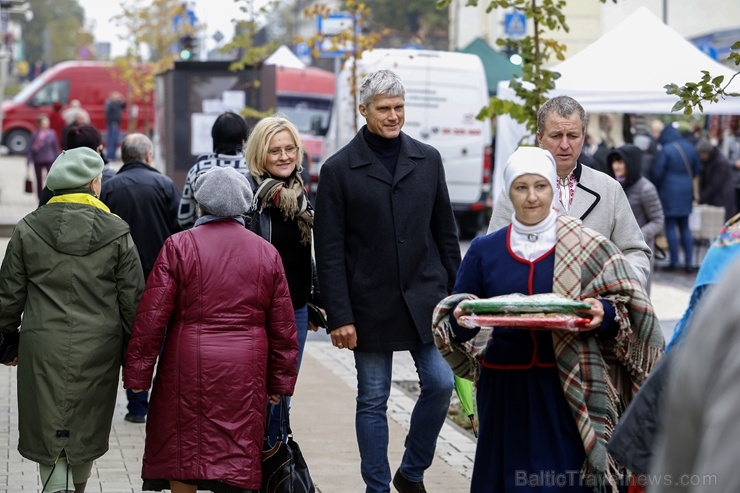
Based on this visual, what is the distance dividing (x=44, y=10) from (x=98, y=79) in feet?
184

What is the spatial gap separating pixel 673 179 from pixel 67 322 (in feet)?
43.1

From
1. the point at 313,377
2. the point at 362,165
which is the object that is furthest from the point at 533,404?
the point at 313,377

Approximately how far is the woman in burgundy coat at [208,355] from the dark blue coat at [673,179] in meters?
12.7

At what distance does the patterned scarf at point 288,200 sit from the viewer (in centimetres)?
614

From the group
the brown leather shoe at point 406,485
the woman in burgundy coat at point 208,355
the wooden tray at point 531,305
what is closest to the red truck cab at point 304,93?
the brown leather shoe at point 406,485

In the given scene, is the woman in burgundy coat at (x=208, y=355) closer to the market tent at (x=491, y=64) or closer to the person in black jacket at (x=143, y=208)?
the person in black jacket at (x=143, y=208)

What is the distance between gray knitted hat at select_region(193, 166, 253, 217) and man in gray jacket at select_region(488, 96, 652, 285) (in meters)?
1.04

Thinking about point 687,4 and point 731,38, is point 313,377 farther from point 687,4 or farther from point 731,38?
point 687,4

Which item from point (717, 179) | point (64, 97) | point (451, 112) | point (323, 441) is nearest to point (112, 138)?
point (64, 97)

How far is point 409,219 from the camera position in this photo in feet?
19.4

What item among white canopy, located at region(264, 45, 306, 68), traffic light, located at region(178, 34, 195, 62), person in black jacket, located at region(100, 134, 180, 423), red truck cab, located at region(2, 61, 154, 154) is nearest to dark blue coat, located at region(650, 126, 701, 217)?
white canopy, located at region(264, 45, 306, 68)

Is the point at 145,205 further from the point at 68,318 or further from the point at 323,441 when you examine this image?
the point at 68,318

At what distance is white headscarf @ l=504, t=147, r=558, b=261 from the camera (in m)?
4.45

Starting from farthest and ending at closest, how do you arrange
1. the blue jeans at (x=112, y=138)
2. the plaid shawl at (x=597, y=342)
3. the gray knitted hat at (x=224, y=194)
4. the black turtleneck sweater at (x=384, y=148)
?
the blue jeans at (x=112, y=138), the black turtleneck sweater at (x=384, y=148), the gray knitted hat at (x=224, y=194), the plaid shawl at (x=597, y=342)
